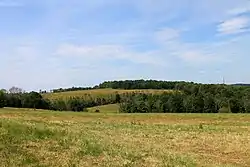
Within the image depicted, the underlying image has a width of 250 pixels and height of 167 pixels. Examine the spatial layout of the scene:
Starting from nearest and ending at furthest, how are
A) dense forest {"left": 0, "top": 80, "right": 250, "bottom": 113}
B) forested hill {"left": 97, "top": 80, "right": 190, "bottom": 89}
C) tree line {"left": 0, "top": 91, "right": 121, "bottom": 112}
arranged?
tree line {"left": 0, "top": 91, "right": 121, "bottom": 112}, dense forest {"left": 0, "top": 80, "right": 250, "bottom": 113}, forested hill {"left": 97, "top": 80, "right": 190, "bottom": 89}

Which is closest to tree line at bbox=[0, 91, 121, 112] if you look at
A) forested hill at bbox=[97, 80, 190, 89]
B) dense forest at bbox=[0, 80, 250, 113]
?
dense forest at bbox=[0, 80, 250, 113]

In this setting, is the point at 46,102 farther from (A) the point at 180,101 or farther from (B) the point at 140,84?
(B) the point at 140,84

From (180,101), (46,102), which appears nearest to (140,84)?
(180,101)

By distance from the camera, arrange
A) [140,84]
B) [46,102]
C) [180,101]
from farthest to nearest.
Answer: [140,84] → [46,102] → [180,101]

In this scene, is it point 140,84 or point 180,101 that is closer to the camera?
point 180,101

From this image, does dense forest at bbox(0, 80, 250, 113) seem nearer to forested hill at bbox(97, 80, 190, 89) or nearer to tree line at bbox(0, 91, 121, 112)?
tree line at bbox(0, 91, 121, 112)

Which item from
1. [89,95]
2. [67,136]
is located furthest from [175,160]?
[89,95]

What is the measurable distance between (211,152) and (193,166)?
291 inches

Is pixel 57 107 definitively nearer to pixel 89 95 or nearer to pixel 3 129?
pixel 89 95

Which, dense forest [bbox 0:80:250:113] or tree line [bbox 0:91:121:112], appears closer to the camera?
tree line [bbox 0:91:121:112]

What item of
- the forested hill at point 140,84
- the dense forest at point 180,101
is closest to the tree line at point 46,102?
the dense forest at point 180,101

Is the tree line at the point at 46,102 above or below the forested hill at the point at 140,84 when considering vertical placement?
below

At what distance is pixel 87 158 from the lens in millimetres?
14203

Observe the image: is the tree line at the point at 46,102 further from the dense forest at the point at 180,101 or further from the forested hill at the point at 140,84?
the forested hill at the point at 140,84
